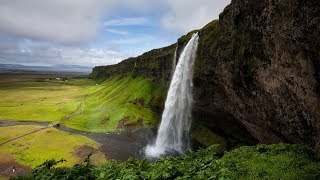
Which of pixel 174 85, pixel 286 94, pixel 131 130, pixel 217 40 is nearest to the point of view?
pixel 286 94

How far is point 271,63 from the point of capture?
41.4 meters

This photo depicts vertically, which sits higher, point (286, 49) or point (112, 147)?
point (286, 49)

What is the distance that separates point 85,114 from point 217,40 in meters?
62.7

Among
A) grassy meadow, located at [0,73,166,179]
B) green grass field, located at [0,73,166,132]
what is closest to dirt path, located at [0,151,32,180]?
grassy meadow, located at [0,73,166,179]

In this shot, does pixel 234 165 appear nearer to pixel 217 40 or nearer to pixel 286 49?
pixel 286 49

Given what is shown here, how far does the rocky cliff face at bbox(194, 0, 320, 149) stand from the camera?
110 ft

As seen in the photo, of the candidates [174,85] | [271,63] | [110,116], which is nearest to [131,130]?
[110,116]

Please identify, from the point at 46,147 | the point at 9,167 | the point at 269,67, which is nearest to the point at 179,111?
the point at 46,147

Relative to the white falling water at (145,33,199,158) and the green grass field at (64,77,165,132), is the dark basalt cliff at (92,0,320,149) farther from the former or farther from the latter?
the green grass field at (64,77,165,132)

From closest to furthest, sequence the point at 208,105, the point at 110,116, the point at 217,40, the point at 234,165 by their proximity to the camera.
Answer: the point at 234,165 < the point at 217,40 < the point at 208,105 < the point at 110,116

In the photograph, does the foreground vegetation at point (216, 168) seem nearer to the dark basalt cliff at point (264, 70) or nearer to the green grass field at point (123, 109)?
the dark basalt cliff at point (264, 70)

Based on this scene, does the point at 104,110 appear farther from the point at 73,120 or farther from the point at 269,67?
the point at 269,67

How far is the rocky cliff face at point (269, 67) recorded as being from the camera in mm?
33469

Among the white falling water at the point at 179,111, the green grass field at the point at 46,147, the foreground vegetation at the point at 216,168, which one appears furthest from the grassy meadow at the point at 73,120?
the foreground vegetation at the point at 216,168
